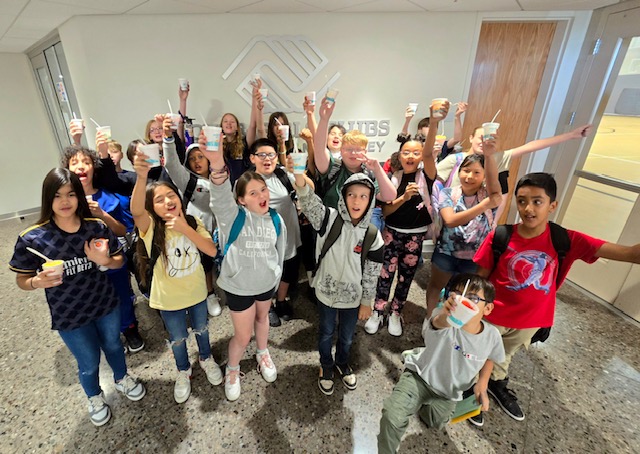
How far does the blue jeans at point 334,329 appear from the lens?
194cm

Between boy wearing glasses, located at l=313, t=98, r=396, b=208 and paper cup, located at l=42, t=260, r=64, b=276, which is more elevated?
boy wearing glasses, located at l=313, t=98, r=396, b=208

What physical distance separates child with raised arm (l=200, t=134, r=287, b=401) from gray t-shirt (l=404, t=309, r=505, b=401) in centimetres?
101

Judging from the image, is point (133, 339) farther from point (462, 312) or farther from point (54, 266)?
point (462, 312)

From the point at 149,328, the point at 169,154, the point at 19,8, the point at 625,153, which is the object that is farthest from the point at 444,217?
the point at 625,153

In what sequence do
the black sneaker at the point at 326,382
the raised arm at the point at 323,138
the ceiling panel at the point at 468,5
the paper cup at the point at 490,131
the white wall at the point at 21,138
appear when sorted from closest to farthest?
the paper cup at the point at 490,131 → the raised arm at the point at 323,138 → the black sneaker at the point at 326,382 → the ceiling panel at the point at 468,5 → the white wall at the point at 21,138

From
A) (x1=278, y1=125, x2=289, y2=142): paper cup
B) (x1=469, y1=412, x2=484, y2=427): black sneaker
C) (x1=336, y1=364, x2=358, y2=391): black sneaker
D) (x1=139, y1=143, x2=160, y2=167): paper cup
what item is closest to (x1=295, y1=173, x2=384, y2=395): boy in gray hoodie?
(x1=336, y1=364, x2=358, y2=391): black sneaker

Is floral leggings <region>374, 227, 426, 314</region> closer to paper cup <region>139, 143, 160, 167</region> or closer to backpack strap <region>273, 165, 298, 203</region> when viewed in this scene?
backpack strap <region>273, 165, 298, 203</region>

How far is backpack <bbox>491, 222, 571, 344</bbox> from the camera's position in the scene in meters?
1.62

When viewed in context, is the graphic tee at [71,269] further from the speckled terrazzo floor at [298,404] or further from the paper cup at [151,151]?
the speckled terrazzo floor at [298,404]

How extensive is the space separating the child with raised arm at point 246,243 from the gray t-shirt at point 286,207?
0.42 m

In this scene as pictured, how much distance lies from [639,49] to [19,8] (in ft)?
19.4

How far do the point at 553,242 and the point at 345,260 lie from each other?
3.79 ft

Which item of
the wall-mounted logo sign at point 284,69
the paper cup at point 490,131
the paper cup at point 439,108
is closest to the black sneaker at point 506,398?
the paper cup at point 490,131

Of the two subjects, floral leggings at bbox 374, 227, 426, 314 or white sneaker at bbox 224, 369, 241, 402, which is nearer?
white sneaker at bbox 224, 369, 241, 402
